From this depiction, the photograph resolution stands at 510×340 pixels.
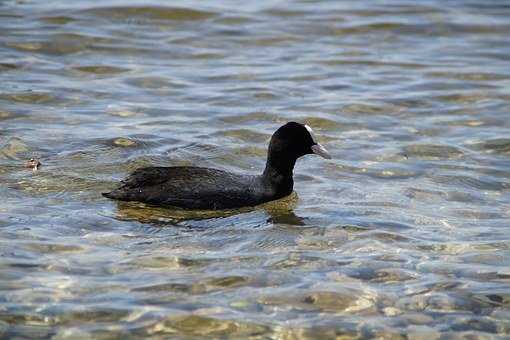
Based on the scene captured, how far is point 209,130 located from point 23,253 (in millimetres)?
4699

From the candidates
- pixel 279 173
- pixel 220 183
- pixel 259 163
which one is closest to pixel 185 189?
pixel 220 183

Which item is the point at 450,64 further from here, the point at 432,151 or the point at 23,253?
the point at 23,253

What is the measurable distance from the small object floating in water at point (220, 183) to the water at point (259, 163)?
14cm

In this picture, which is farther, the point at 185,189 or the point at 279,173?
the point at 279,173

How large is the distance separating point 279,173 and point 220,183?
657 mm

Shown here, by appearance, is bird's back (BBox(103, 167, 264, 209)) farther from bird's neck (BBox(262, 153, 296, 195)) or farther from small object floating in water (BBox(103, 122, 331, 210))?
bird's neck (BBox(262, 153, 296, 195))

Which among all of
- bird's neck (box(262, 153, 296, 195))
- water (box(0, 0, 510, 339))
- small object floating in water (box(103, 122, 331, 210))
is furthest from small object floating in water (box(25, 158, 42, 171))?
bird's neck (box(262, 153, 296, 195))

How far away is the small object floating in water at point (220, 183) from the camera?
418 inches

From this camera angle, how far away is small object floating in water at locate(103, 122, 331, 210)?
10609mm

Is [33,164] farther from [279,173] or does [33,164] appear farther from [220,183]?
[279,173]

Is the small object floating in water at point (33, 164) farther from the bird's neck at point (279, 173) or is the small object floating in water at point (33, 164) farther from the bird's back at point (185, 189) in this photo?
the bird's neck at point (279, 173)

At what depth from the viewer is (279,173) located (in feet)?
36.4

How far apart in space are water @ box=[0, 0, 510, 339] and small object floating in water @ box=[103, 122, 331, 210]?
14 centimetres

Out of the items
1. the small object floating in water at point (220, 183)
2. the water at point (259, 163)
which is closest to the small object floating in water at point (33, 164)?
the water at point (259, 163)
